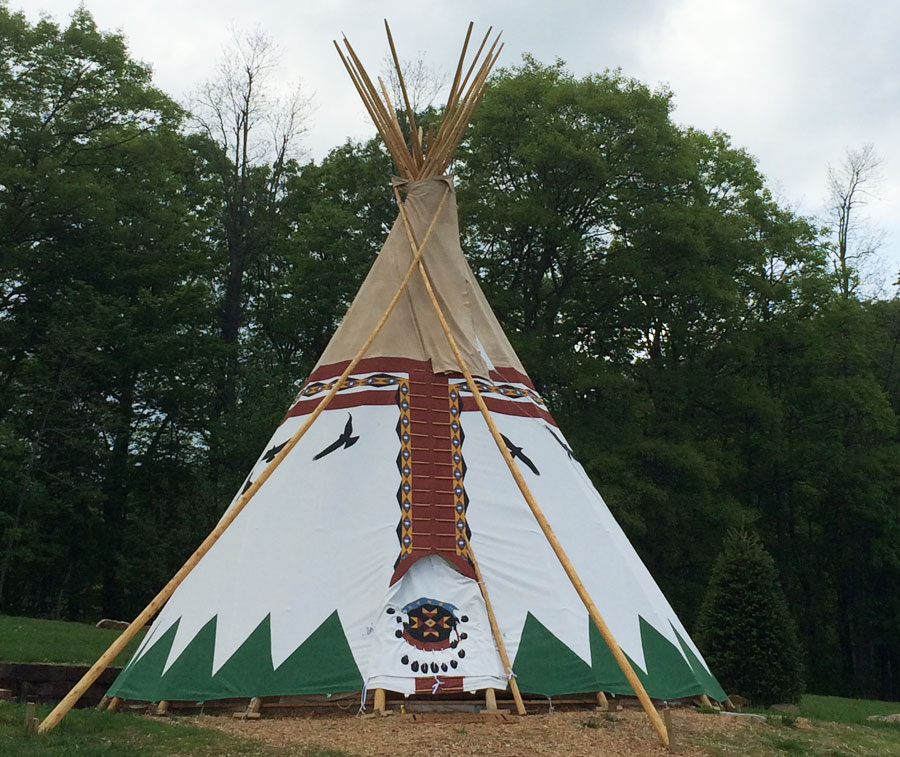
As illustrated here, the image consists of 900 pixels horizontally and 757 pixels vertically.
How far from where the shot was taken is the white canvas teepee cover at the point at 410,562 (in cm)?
738

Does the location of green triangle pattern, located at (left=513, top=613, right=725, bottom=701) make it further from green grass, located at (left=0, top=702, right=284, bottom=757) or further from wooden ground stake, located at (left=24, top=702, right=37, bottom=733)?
wooden ground stake, located at (left=24, top=702, right=37, bottom=733)

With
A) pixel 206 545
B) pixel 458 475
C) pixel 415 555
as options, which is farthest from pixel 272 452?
pixel 206 545

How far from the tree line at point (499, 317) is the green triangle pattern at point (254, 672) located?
1012cm

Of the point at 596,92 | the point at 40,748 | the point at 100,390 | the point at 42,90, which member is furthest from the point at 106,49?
the point at 40,748

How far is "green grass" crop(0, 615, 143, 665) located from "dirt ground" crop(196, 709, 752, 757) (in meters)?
4.21

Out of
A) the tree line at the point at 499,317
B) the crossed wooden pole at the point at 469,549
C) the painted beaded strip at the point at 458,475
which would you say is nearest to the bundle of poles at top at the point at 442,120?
the crossed wooden pole at the point at 469,549

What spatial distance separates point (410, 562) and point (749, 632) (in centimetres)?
420

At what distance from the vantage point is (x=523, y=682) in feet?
24.2

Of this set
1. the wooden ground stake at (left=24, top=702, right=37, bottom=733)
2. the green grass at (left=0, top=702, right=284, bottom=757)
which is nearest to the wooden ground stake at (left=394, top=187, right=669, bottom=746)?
the green grass at (left=0, top=702, right=284, bottom=757)

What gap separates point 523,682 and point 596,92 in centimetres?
1467

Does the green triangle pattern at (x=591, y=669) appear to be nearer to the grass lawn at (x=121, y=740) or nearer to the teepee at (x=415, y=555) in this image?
the teepee at (x=415, y=555)

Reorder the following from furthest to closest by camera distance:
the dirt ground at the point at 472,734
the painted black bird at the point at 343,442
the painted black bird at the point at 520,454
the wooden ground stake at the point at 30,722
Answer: the painted black bird at the point at 520,454
the painted black bird at the point at 343,442
the dirt ground at the point at 472,734
the wooden ground stake at the point at 30,722

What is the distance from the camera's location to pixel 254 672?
23.8 feet

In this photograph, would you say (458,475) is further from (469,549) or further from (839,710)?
(839,710)
